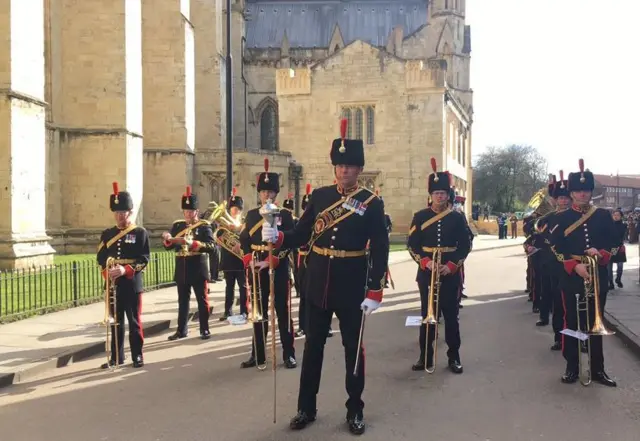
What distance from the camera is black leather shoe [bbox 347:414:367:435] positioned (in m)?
5.09

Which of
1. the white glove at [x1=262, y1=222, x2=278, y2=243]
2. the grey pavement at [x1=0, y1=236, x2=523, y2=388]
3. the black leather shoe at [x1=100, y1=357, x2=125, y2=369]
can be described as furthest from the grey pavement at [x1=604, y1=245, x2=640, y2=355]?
the grey pavement at [x1=0, y1=236, x2=523, y2=388]

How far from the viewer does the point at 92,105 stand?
22.5m

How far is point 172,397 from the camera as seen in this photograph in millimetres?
6223

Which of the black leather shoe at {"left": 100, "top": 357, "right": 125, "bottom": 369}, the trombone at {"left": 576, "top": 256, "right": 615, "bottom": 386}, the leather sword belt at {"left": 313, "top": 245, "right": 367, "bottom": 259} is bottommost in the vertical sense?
the black leather shoe at {"left": 100, "top": 357, "right": 125, "bottom": 369}

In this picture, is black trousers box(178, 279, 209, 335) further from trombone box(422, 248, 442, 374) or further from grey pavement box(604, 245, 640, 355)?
grey pavement box(604, 245, 640, 355)

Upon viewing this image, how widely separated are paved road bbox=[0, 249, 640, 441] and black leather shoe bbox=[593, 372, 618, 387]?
138mm

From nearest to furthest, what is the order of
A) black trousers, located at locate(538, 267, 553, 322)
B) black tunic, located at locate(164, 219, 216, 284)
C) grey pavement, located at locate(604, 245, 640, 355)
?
grey pavement, located at locate(604, 245, 640, 355) < black tunic, located at locate(164, 219, 216, 284) < black trousers, located at locate(538, 267, 553, 322)

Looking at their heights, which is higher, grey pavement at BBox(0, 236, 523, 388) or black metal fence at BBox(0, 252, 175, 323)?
black metal fence at BBox(0, 252, 175, 323)

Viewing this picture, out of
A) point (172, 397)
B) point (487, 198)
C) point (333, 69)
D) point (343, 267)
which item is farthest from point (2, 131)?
point (487, 198)

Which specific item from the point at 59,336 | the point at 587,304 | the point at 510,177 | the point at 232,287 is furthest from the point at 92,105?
the point at 510,177

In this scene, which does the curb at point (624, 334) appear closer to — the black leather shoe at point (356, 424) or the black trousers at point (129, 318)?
the black leather shoe at point (356, 424)

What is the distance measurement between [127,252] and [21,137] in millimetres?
10426

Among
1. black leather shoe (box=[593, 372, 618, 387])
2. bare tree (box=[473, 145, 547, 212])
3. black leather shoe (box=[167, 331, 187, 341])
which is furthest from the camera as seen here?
bare tree (box=[473, 145, 547, 212])

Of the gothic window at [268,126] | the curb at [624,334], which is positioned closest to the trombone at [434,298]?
the curb at [624,334]
